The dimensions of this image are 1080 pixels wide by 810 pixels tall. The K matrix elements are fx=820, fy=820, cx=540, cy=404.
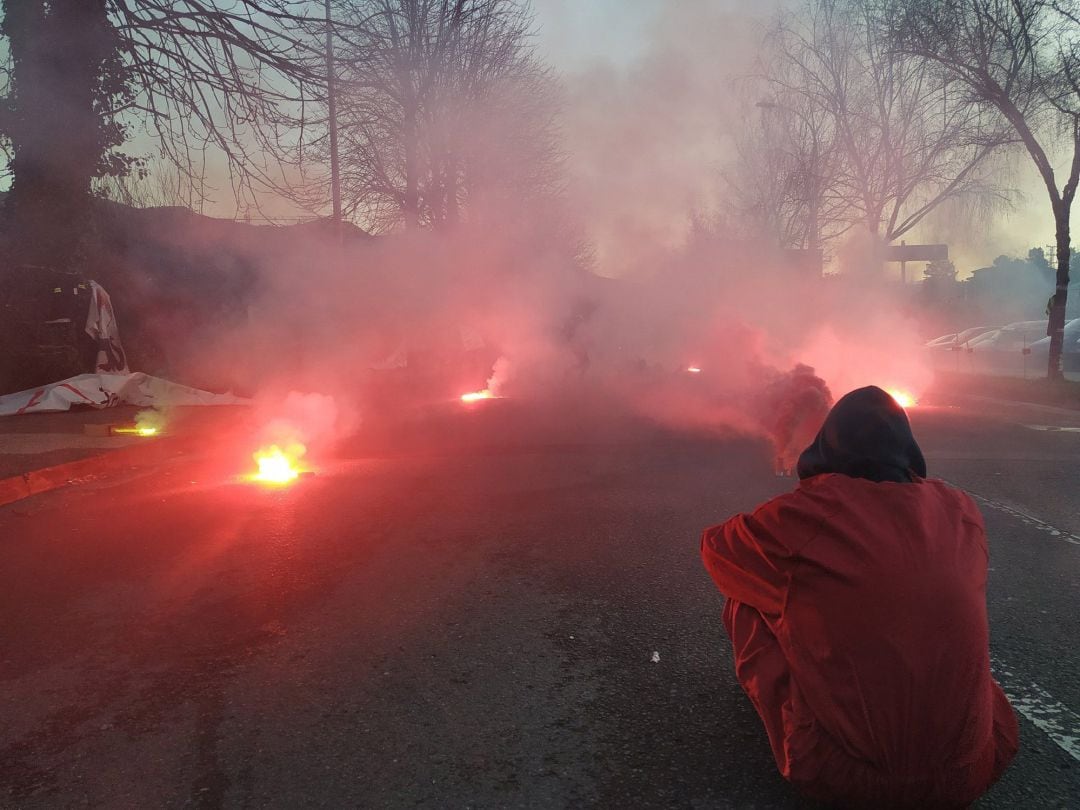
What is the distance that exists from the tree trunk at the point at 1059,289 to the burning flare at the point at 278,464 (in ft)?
47.9

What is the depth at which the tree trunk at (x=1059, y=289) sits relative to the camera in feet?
52.5

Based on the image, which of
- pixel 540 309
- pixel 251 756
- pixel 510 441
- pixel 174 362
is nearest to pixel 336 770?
pixel 251 756

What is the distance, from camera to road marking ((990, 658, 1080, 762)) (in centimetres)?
270

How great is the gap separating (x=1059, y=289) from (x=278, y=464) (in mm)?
15231

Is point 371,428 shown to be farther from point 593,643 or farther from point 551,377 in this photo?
point 551,377

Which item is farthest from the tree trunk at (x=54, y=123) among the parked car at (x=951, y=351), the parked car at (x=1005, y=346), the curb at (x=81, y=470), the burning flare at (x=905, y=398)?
A: the parked car at (x=1005, y=346)

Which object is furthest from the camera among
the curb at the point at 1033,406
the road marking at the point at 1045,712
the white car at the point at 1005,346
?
the white car at the point at 1005,346

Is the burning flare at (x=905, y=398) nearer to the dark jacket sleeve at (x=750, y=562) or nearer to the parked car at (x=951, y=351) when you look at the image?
the parked car at (x=951, y=351)

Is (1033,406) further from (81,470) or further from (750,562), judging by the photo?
(81,470)

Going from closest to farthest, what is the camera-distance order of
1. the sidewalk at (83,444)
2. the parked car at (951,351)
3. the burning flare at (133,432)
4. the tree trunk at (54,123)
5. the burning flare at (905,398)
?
the sidewalk at (83,444) → the tree trunk at (54,123) → the burning flare at (133,432) → the burning flare at (905,398) → the parked car at (951,351)

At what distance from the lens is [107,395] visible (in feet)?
42.5

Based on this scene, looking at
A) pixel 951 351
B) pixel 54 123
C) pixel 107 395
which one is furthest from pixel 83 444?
pixel 951 351

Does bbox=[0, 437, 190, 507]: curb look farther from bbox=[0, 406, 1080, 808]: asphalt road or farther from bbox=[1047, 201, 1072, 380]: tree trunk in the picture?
bbox=[1047, 201, 1072, 380]: tree trunk

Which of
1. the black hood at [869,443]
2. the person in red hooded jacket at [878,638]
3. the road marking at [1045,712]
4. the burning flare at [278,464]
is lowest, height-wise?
the burning flare at [278,464]
